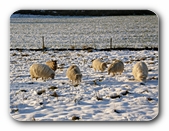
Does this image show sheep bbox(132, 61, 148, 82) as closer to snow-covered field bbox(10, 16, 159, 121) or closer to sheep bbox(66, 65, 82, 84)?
snow-covered field bbox(10, 16, 159, 121)

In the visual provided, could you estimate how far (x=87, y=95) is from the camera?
296 inches

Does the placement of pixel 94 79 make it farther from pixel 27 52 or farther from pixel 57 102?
pixel 27 52

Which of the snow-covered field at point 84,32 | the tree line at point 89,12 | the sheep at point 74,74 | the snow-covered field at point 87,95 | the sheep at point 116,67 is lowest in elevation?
the snow-covered field at point 87,95

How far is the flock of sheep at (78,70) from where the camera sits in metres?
7.97

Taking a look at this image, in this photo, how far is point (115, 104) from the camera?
7.29 m

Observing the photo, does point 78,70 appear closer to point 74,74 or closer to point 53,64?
point 74,74

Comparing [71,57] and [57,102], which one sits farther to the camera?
[71,57]

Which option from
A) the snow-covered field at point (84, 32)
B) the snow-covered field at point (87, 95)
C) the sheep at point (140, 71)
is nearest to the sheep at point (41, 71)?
the snow-covered field at point (87, 95)

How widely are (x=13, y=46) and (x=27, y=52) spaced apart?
77 centimetres

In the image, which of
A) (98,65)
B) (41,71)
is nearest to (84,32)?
(98,65)

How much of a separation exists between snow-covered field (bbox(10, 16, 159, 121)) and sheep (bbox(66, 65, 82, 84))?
0.14m

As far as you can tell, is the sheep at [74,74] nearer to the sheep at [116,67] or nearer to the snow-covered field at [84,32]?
the snow-covered field at [84,32]
